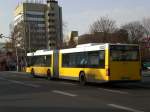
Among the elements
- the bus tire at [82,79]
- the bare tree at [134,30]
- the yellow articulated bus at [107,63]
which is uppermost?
the bare tree at [134,30]

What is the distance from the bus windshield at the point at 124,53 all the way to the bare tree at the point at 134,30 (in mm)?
76017

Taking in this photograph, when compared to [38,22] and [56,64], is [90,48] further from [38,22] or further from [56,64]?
[38,22]

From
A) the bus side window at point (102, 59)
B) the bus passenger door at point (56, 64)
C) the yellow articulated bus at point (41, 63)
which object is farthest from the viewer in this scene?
the yellow articulated bus at point (41, 63)

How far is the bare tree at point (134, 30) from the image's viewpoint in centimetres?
10269

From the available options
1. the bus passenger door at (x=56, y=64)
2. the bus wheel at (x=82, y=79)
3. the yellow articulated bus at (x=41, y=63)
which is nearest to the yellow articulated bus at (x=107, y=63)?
the bus wheel at (x=82, y=79)

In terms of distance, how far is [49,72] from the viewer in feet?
117

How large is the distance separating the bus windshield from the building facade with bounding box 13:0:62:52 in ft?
242

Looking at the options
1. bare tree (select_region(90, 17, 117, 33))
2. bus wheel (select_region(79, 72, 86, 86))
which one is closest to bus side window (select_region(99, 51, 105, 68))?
bus wheel (select_region(79, 72, 86, 86))

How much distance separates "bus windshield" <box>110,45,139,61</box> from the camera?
25.1 m

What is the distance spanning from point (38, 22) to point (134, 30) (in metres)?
42.0

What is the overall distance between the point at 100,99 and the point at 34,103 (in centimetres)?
281

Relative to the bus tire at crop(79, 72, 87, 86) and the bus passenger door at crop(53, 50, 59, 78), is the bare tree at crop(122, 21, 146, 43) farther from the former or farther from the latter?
the bus tire at crop(79, 72, 87, 86)

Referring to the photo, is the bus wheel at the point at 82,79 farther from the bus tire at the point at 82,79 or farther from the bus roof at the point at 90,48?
the bus roof at the point at 90,48

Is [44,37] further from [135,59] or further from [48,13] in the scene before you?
[135,59]
